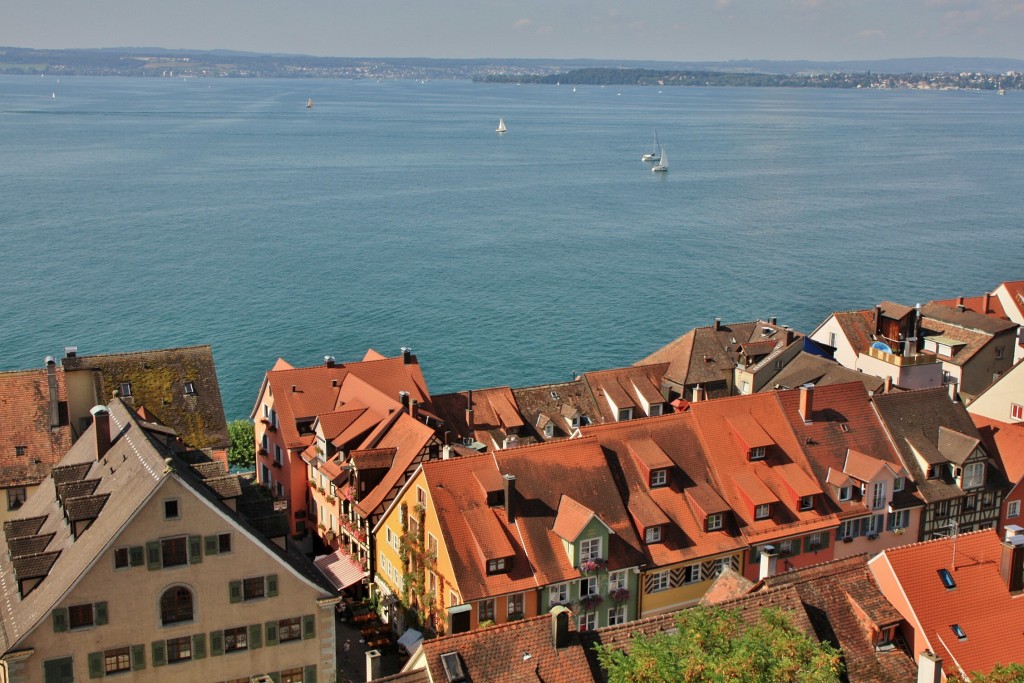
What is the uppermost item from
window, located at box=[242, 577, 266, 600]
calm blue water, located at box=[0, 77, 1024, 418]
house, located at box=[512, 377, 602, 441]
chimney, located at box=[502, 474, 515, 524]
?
calm blue water, located at box=[0, 77, 1024, 418]

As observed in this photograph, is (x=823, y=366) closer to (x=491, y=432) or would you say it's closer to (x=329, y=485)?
(x=491, y=432)

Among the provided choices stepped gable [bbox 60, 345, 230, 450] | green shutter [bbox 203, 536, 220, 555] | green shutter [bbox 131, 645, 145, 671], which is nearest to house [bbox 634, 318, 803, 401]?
stepped gable [bbox 60, 345, 230, 450]

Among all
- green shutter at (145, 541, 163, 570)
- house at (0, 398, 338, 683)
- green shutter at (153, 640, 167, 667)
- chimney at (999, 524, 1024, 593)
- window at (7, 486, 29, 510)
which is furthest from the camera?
window at (7, 486, 29, 510)

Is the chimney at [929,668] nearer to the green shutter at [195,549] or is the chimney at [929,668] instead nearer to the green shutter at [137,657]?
the green shutter at [195,549]

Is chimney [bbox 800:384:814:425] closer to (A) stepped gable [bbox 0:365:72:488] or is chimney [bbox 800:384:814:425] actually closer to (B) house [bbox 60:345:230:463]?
(B) house [bbox 60:345:230:463]

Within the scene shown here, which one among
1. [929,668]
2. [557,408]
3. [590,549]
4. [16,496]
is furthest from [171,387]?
[929,668]

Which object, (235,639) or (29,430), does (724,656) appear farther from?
(29,430)

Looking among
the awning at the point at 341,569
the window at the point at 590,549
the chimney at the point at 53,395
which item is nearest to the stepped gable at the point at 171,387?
the chimney at the point at 53,395
